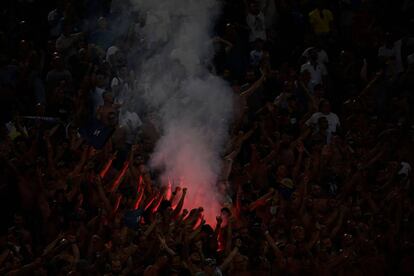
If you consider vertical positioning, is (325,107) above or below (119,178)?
above

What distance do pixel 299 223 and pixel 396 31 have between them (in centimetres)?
519

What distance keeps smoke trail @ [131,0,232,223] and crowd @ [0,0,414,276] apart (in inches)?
8.4

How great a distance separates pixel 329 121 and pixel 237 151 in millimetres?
1540

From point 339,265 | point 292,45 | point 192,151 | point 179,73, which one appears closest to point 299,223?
point 339,265

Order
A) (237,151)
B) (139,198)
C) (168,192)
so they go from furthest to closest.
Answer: (237,151)
(168,192)
(139,198)

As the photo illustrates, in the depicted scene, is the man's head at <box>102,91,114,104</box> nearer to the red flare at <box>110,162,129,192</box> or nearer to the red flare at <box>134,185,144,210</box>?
the red flare at <box>110,162,129,192</box>

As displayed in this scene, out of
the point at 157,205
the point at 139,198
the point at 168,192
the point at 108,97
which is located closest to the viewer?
the point at 139,198

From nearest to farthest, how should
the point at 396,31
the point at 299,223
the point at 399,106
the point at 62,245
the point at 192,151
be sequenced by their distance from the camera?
the point at 62,245, the point at 299,223, the point at 192,151, the point at 399,106, the point at 396,31

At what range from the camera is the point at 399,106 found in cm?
1574

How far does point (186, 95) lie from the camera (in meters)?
15.1

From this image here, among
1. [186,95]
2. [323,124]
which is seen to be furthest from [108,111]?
[323,124]

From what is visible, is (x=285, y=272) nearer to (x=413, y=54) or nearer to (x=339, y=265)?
(x=339, y=265)

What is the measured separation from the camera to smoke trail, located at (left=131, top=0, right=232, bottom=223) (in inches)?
560

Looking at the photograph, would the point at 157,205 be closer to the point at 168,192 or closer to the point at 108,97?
the point at 168,192
